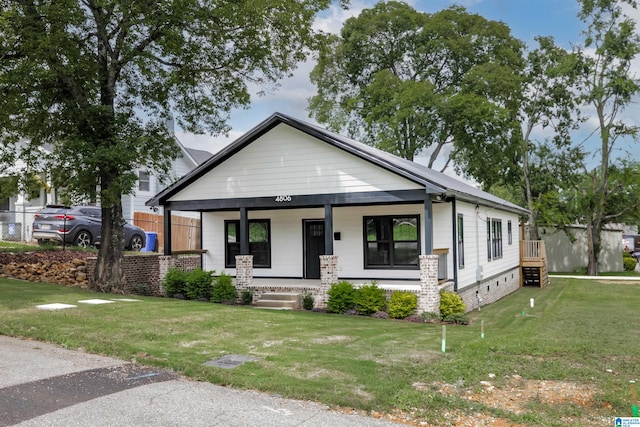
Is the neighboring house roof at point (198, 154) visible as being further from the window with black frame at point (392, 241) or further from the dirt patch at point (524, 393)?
the dirt patch at point (524, 393)

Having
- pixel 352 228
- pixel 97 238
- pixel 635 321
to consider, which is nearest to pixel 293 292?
pixel 352 228

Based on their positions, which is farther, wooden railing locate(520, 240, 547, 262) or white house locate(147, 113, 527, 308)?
wooden railing locate(520, 240, 547, 262)

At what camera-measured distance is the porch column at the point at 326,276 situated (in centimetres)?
1488

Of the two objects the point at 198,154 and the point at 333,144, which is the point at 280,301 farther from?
the point at 198,154

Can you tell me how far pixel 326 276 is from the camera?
14.9m

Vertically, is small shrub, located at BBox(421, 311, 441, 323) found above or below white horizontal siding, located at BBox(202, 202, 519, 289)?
below

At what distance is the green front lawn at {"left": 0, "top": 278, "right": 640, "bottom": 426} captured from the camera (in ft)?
20.5

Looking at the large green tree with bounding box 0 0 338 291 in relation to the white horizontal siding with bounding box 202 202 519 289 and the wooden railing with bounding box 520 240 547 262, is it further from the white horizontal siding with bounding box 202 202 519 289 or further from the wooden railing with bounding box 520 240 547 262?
the wooden railing with bounding box 520 240 547 262

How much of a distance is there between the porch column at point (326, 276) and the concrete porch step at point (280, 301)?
0.62 m

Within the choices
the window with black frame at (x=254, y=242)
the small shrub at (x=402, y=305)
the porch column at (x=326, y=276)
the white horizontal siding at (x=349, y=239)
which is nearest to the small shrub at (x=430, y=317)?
the small shrub at (x=402, y=305)

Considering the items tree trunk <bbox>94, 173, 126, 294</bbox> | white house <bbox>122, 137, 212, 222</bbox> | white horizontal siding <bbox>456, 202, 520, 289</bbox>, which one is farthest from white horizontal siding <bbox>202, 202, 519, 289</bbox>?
white house <bbox>122, 137, 212, 222</bbox>

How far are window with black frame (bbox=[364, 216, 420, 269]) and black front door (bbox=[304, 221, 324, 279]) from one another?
1.77 metres

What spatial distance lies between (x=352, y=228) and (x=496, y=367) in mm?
10045

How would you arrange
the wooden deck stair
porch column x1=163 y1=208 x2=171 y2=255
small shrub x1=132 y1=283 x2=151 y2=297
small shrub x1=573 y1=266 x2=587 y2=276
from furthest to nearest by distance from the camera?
small shrub x1=573 y1=266 x2=587 y2=276 < the wooden deck stair < porch column x1=163 y1=208 x2=171 y2=255 < small shrub x1=132 y1=283 x2=151 y2=297
